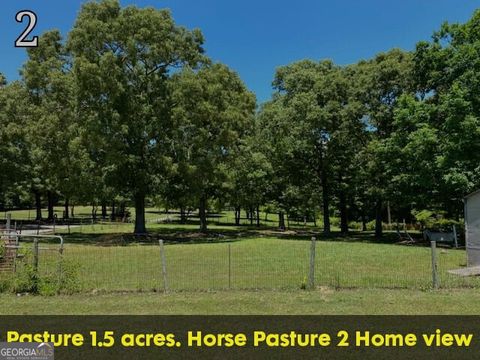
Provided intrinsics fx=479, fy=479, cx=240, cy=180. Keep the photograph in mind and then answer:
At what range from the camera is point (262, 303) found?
10328 millimetres

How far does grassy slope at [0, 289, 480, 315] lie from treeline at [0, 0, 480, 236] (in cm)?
1695

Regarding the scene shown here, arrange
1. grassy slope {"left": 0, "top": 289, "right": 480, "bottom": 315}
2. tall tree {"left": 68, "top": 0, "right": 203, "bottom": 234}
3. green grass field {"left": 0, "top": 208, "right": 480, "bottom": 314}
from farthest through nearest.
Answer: tall tree {"left": 68, "top": 0, "right": 203, "bottom": 234} → green grass field {"left": 0, "top": 208, "right": 480, "bottom": 314} → grassy slope {"left": 0, "top": 289, "right": 480, "bottom": 315}

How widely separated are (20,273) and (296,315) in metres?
7.02

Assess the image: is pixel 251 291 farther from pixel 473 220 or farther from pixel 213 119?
pixel 213 119

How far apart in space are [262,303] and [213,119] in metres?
23.8

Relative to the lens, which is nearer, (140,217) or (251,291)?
(251,291)

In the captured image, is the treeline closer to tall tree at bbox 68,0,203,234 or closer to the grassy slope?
tall tree at bbox 68,0,203,234

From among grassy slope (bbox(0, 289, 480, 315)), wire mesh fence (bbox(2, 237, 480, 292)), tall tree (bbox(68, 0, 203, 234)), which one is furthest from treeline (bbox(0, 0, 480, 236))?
grassy slope (bbox(0, 289, 480, 315))

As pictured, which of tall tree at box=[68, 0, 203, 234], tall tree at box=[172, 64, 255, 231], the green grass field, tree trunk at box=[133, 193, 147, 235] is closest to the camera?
the green grass field

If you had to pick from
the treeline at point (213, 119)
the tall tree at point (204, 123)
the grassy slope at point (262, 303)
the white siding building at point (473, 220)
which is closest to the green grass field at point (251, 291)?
the grassy slope at point (262, 303)

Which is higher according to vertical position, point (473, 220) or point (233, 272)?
point (473, 220)

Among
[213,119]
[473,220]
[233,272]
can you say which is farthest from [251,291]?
[213,119]

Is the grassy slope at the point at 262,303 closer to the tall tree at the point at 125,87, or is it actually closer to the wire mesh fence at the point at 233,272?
the wire mesh fence at the point at 233,272

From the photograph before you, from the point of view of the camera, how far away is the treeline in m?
29.0
